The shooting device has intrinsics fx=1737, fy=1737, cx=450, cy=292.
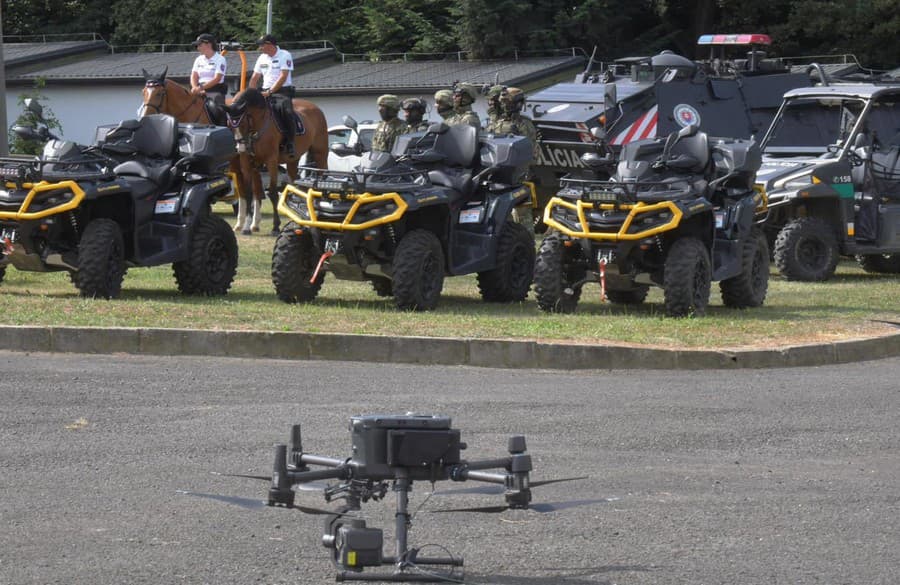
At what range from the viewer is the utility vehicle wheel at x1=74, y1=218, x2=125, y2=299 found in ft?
49.5

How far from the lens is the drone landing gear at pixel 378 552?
575 centimetres

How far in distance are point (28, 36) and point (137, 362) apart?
44736 mm

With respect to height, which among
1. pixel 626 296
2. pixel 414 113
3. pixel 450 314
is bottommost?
pixel 626 296

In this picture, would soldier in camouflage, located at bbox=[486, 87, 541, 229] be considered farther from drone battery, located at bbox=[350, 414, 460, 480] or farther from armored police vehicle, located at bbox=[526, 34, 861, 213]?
drone battery, located at bbox=[350, 414, 460, 480]

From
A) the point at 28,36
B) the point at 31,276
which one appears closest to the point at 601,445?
the point at 31,276

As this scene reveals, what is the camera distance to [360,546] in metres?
5.75

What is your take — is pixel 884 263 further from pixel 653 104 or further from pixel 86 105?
pixel 86 105

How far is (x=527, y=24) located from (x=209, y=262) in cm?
2948

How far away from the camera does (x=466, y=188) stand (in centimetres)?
1634

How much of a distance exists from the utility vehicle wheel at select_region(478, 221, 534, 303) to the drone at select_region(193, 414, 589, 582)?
412 inches

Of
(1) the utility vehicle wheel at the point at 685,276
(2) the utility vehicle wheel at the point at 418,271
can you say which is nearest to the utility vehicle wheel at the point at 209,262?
(2) the utility vehicle wheel at the point at 418,271

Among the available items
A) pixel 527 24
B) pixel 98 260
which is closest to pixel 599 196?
pixel 98 260

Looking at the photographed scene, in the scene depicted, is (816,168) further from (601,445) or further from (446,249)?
(601,445)

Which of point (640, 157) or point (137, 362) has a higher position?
point (640, 157)
